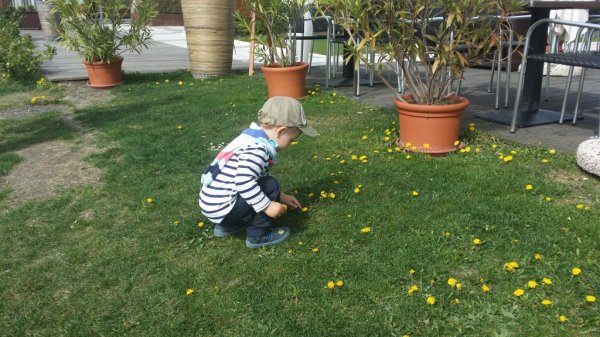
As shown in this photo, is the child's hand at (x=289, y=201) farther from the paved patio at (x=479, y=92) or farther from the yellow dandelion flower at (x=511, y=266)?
the paved patio at (x=479, y=92)

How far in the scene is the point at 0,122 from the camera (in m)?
5.94

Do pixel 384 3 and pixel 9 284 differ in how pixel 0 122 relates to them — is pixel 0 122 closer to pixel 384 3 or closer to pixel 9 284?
pixel 9 284

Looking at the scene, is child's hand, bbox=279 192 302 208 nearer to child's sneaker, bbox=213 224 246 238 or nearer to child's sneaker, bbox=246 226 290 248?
child's sneaker, bbox=246 226 290 248

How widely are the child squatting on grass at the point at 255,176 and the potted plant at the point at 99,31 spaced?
562cm

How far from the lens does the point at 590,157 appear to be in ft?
11.0

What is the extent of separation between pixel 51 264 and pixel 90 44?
559 centimetres

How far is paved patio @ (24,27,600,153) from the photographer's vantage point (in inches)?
169

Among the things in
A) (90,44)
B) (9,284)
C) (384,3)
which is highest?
(384,3)

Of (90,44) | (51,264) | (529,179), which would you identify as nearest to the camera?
(51,264)

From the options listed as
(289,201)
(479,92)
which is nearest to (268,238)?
(289,201)

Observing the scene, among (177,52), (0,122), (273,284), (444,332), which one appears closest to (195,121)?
(0,122)

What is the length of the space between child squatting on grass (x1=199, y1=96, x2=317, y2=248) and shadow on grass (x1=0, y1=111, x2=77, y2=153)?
10.1 ft

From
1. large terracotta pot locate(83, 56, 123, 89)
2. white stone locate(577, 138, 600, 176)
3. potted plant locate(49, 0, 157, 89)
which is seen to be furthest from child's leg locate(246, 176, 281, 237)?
large terracotta pot locate(83, 56, 123, 89)

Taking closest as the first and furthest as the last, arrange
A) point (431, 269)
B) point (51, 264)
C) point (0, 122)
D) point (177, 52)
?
point (431, 269), point (51, 264), point (0, 122), point (177, 52)
